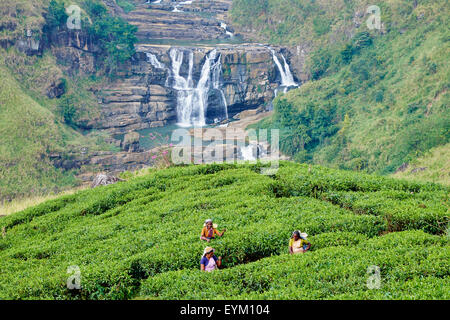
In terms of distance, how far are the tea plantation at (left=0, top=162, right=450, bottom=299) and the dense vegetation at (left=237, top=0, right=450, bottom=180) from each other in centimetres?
1867

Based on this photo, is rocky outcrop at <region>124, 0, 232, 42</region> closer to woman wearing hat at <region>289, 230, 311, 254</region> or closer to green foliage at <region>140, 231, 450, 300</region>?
woman wearing hat at <region>289, 230, 311, 254</region>

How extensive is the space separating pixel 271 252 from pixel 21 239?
28.8 feet

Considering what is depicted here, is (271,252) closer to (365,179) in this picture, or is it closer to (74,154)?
(365,179)

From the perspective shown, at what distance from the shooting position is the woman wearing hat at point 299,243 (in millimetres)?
9703

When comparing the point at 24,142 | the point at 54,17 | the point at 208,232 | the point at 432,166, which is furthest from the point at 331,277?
the point at 54,17

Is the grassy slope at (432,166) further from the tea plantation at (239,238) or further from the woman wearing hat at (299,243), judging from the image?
the woman wearing hat at (299,243)

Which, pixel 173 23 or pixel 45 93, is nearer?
pixel 45 93

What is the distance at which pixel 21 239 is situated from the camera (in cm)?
1322

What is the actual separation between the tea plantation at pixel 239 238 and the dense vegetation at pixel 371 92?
61.3 ft

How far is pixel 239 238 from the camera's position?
10.4 meters

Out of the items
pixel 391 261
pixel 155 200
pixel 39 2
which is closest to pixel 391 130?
pixel 155 200

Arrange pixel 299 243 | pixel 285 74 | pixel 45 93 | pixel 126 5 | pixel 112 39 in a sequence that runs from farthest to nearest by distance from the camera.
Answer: pixel 126 5, pixel 285 74, pixel 112 39, pixel 45 93, pixel 299 243

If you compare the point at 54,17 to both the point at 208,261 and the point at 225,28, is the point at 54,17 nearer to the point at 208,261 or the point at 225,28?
the point at 225,28

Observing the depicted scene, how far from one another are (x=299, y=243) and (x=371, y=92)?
34.6 meters
